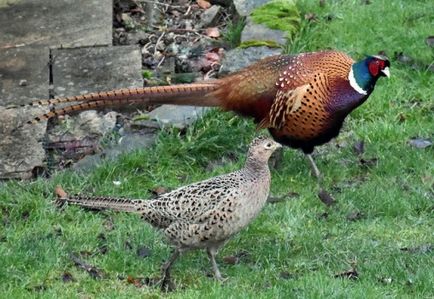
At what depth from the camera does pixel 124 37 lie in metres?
10.3

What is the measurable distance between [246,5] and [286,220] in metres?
3.54

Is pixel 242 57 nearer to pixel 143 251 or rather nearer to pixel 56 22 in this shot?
pixel 56 22

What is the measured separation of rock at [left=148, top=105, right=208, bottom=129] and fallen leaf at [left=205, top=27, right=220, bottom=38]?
1.69 m

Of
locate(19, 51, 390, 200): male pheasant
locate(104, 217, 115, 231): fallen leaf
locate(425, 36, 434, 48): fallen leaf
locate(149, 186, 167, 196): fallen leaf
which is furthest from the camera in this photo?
locate(425, 36, 434, 48): fallen leaf

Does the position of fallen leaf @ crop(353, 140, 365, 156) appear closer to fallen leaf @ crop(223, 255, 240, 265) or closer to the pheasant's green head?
the pheasant's green head

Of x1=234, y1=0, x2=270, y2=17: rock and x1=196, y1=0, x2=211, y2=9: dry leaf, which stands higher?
x1=234, y1=0, x2=270, y2=17: rock

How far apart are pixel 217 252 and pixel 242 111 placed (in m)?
1.48

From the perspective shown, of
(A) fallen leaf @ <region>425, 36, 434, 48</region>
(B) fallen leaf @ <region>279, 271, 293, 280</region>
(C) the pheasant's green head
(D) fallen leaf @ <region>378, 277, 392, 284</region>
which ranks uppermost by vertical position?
(C) the pheasant's green head

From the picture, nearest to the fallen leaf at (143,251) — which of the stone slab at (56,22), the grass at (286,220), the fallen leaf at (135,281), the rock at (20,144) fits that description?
the grass at (286,220)

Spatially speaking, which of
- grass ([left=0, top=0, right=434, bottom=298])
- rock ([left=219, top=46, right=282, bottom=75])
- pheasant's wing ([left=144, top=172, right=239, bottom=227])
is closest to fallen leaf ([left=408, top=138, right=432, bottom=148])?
grass ([left=0, top=0, right=434, bottom=298])

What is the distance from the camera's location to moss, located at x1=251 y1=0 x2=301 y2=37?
9.56 meters

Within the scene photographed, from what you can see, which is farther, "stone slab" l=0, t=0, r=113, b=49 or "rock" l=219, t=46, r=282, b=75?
"stone slab" l=0, t=0, r=113, b=49

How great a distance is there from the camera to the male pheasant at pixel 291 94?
24.5 feet

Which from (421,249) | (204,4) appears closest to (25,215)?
(421,249)
